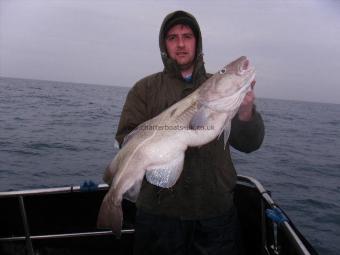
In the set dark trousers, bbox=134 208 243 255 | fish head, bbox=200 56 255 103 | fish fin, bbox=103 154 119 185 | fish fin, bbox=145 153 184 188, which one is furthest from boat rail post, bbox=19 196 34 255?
fish head, bbox=200 56 255 103

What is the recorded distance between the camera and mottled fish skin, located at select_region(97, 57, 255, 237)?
→ 3.29 m

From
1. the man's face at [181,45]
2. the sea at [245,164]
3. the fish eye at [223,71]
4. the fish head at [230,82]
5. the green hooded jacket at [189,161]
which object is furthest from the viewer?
the sea at [245,164]

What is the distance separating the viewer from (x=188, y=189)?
3514 millimetres

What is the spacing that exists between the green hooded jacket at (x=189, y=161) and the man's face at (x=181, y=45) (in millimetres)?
100

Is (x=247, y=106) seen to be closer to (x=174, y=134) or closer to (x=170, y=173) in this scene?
(x=174, y=134)

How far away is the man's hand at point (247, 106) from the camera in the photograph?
3321 mm

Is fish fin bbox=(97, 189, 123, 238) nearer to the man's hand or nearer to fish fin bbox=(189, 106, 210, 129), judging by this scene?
fish fin bbox=(189, 106, 210, 129)

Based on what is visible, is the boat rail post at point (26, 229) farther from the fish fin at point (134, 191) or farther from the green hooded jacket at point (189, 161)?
the fish fin at point (134, 191)

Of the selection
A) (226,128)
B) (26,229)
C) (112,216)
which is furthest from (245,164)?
(112,216)

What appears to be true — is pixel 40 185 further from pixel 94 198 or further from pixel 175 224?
pixel 175 224

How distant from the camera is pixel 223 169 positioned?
357cm

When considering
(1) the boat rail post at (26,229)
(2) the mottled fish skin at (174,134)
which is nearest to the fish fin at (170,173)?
(2) the mottled fish skin at (174,134)

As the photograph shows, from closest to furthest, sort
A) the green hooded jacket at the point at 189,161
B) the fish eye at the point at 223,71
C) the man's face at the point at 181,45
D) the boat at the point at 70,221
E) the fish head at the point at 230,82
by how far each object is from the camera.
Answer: the fish head at the point at 230,82, the fish eye at the point at 223,71, the green hooded jacket at the point at 189,161, the man's face at the point at 181,45, the boat at the point at 70,221

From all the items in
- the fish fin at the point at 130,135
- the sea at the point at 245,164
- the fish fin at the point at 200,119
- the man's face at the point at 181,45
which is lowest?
the sea at the point at 245,164
